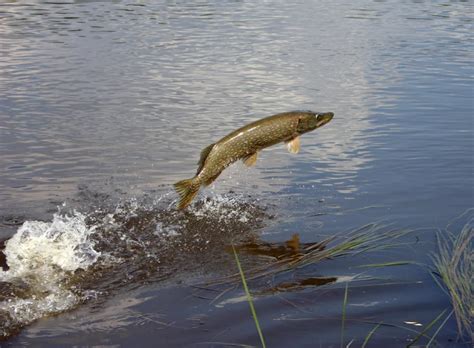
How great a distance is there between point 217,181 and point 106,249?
2.03 meters

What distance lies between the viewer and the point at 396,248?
7.07m

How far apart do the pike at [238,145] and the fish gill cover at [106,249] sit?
618 millimetres

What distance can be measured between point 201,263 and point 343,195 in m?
2.06

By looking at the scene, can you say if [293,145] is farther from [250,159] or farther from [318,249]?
[318,249]

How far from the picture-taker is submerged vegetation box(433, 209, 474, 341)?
571cm

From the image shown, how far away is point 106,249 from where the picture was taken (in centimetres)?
723

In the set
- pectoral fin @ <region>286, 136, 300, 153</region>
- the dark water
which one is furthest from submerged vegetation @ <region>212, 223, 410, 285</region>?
pectoral fin @ <region>286, 136, 300, 153</region>

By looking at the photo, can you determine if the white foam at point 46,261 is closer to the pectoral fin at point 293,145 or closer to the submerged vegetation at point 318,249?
the submerged vegetation at point 318,249

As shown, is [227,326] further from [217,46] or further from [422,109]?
[217,46]

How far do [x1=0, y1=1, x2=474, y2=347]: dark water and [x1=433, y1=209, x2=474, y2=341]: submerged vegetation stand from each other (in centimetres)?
8

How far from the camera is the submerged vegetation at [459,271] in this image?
5711 mm

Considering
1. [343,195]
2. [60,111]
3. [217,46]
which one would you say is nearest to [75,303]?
[343,195]

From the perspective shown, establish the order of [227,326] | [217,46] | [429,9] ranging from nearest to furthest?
[227,326], [217,46], [429,9]

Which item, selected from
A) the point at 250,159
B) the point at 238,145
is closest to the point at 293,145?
the point at 250,159
